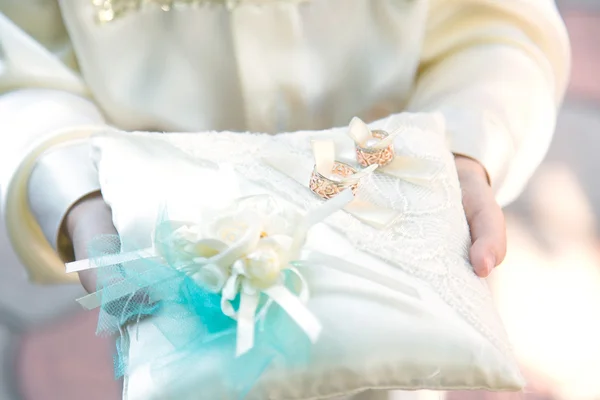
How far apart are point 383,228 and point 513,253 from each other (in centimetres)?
59

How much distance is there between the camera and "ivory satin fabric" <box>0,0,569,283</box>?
452mm

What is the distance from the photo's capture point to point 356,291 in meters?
0.31

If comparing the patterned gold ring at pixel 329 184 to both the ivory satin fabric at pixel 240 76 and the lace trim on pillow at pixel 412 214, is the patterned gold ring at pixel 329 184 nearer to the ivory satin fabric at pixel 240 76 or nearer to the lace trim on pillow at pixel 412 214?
the lace trim on pillow at pixel 412 214

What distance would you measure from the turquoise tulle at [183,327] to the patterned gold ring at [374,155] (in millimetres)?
118

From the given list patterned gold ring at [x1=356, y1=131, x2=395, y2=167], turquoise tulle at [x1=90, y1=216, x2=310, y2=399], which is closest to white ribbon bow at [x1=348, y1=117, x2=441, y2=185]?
patterned gold ring at [x1=356, y1=131, x2=395, y2=167]

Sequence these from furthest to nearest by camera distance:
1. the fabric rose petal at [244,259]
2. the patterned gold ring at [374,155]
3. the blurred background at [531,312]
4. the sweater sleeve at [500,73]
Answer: the blurred background at [531,312]
the sweater sleeve at [500,73]
the patterned gold ring at [374,155]
the fabric rose petal at [244,259]

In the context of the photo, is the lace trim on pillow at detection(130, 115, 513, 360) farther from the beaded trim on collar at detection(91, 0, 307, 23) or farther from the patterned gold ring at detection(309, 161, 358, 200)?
the beaded trim on collar at detection(91, 0, 307, 23)

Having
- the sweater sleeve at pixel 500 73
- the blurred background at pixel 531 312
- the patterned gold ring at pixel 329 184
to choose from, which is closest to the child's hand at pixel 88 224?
the patterned gold ring at pixel 329 184

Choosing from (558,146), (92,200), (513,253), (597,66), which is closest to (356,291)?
(92,200)

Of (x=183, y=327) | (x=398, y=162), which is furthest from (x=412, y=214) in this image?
(x=183, y=327)

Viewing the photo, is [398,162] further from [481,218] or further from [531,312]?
[531,312]

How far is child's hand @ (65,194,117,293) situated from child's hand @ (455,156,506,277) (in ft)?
0.72

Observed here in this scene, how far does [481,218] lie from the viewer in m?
0.40

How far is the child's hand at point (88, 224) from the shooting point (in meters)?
0.38
